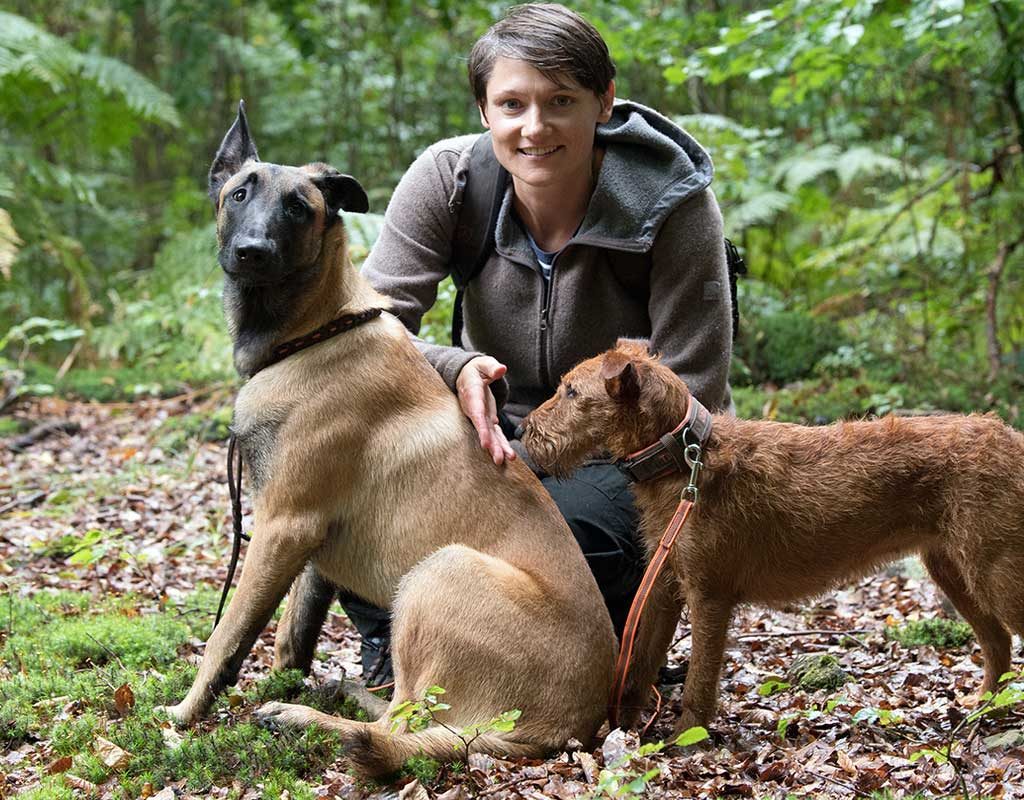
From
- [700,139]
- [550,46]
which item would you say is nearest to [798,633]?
[550,46]

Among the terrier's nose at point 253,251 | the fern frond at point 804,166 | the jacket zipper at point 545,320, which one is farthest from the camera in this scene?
the fern frond at point 804,166

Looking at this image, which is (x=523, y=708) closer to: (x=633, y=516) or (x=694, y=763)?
(x=694, y=763)

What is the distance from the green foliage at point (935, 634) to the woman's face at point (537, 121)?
9.41 ft

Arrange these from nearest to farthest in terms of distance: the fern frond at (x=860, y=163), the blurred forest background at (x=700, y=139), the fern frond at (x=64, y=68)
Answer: the blurred forest background at (x=700, y=139) < the fern frond at (x=64, y=68) < the fern frond at (x=860, y=163)

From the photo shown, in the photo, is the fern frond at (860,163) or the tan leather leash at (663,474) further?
the fern frond at (860,163)

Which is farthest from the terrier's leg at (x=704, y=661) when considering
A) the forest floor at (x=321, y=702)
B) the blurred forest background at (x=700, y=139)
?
the blurred forest background at (x=700, y=139)

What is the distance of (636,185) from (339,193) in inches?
55.2

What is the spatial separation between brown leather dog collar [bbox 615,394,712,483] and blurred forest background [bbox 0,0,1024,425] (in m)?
3.83

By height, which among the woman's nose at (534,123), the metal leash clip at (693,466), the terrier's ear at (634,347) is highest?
the woman's nose at (534,123)

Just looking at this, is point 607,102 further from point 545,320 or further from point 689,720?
point 689,720

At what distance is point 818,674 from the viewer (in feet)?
14.6

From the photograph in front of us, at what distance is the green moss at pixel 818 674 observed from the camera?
175 inches

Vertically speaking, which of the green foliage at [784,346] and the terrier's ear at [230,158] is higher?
the terrier's ear at [230,158]

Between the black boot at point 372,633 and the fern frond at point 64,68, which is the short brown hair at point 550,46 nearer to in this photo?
the black boot at point 372,633
